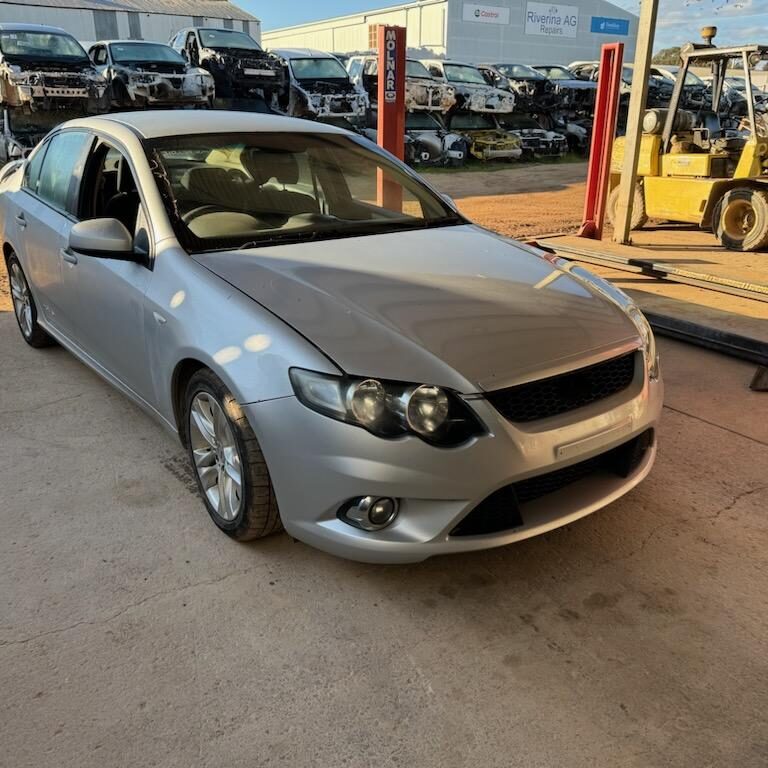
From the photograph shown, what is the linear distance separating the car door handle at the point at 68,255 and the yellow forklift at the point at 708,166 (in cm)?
704

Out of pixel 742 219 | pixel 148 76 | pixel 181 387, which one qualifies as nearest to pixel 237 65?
pixel 148 76

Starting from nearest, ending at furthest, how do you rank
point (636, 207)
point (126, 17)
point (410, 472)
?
point (410, 472) → point (636, 207) → point (126, 17)

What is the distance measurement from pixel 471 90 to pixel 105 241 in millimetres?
15987

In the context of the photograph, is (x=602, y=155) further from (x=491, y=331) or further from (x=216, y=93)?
(x=216, y=93)

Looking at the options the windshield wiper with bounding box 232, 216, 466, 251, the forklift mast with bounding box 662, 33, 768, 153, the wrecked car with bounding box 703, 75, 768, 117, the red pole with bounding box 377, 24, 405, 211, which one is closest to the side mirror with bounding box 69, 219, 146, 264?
the windshield wiper with bounding box 232, 216, 466, 251

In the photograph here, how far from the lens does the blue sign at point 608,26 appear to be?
169 feet

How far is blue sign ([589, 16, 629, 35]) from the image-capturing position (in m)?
51.6

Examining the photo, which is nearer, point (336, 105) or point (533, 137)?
point (336, 105)

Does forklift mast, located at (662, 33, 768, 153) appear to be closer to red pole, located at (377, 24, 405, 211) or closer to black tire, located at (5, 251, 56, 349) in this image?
red pole, located at (377, 24, 405, 211)

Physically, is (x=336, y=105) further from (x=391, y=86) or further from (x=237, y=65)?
(x=391, y=86)

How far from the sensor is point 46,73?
1370 cm

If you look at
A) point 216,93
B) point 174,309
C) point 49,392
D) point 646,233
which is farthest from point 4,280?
point 216,93

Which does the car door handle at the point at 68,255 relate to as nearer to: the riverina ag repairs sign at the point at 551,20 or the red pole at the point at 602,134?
the red pole at the point at 602,134

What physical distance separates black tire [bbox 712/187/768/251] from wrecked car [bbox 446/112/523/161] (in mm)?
9137
